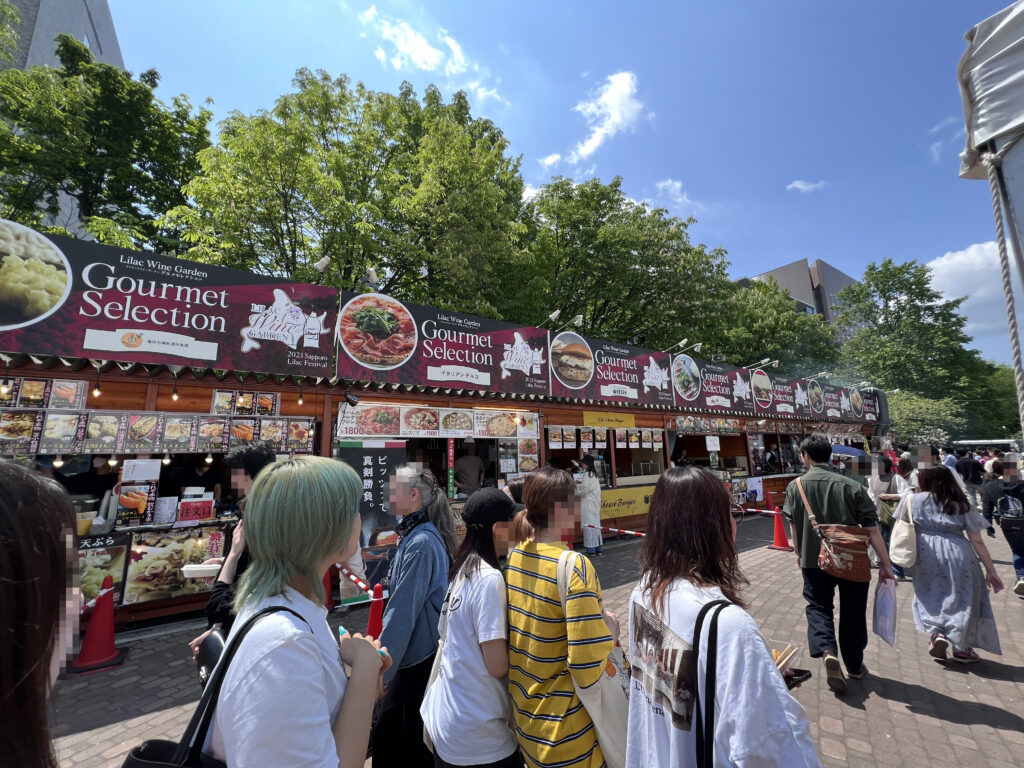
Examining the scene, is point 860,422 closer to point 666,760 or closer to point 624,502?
point 624,502

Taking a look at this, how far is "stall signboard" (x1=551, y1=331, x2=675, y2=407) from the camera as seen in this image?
9.60m

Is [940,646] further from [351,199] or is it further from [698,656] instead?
[351,199]

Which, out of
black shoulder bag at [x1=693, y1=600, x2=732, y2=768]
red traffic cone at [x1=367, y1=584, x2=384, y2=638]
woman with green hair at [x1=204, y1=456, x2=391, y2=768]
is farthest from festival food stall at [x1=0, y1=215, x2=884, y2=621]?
black shoulder bag at [x1=693, y1=600, x2=732, y2=768]

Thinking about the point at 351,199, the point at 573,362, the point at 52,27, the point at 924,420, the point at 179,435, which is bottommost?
the point at 179,435

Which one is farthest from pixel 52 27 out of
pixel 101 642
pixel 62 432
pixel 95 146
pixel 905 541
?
pixel 905 541

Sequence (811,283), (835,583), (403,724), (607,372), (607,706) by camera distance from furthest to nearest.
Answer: (811,283) → (607,372) → (835,583) → (403,724) → (607,706)

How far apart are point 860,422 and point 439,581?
23889mm

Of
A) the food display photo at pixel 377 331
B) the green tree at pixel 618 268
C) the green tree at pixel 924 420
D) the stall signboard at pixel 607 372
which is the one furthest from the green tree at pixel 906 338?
the food display photo at pixel 377 331

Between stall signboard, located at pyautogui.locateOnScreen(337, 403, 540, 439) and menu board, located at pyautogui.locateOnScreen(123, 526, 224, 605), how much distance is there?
7.16 ft

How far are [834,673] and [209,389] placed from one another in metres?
7.93

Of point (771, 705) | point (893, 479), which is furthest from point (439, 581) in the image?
point (893, 479)

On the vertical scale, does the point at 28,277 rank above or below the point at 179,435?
above

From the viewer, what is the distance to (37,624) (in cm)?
78

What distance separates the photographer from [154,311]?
542 cm
